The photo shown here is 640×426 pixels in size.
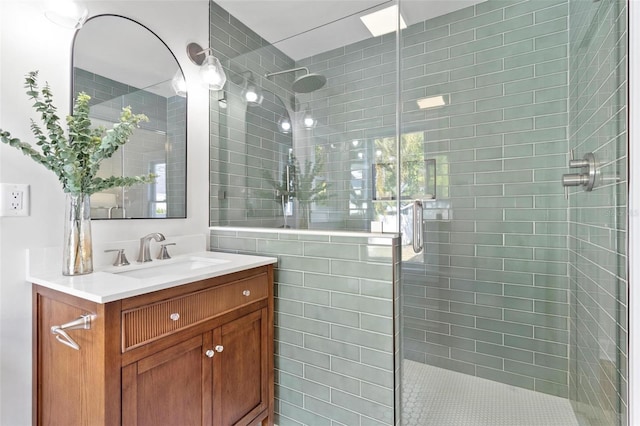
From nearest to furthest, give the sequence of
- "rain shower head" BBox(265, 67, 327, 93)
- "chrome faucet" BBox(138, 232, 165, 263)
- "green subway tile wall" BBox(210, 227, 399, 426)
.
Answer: "green subway tile wall" BBox(210, 227, 399, 426)
"chrome faucet" BBox(138, 232, 165, 263)
"rain shower head" BBox(265, 67, 327, 93)

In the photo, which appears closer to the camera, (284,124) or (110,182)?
(110,182)

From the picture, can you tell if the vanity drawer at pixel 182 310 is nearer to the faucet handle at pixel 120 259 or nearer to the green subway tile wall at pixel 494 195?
the faucet handle at pixel 120 259

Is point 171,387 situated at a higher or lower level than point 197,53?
lower

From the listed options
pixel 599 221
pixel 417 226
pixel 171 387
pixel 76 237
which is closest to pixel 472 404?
pixel 417 226

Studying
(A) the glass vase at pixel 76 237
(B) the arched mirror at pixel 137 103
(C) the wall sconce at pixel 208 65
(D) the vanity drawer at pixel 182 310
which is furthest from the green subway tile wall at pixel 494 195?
(A) the glass vase at pixel 76 237

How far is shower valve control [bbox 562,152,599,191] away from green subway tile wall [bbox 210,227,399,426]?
840mm

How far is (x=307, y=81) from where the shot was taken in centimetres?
222

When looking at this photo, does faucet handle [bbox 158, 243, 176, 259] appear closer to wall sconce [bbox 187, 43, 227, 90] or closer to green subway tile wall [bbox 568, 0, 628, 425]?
wall sconce [bbox 187, 43, 227, 90]

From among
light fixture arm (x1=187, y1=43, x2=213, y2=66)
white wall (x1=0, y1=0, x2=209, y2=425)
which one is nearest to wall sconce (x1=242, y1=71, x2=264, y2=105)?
light fixture arm (x1=187, y1=43, x2=213, y2=66)

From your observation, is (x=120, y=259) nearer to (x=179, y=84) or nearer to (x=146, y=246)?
(x=146, y=246)

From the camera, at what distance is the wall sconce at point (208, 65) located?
1.89m

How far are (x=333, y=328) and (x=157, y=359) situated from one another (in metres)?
0.79

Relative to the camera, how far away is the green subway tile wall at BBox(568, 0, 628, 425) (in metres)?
0.99

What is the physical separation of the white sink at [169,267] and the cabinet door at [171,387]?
1.10ft
